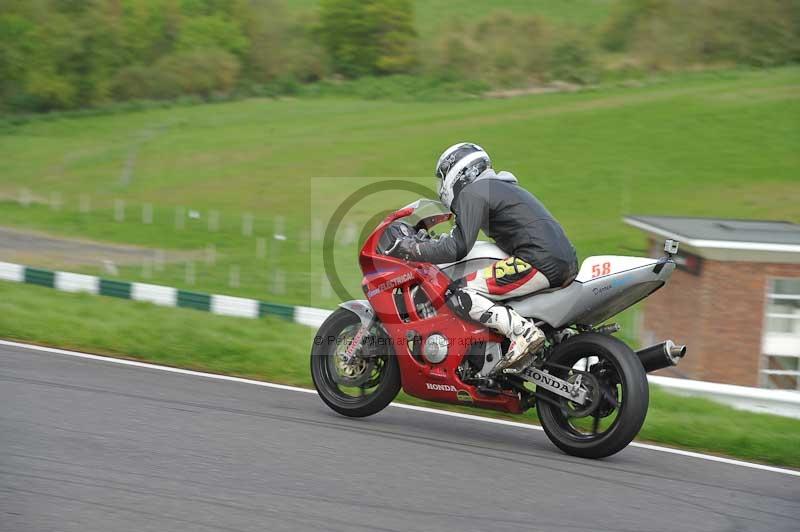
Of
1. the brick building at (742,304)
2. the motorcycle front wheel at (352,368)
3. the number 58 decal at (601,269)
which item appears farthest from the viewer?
the brick building at (742,304)

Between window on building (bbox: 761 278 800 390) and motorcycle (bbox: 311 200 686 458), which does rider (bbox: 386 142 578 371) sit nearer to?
motorcycle (bbox: 311 200 686 458)

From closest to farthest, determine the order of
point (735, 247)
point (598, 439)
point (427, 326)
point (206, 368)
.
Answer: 1. point (598, 439)
2. point (427, 326)
3. point (206, 368)
4. point (735, 247)

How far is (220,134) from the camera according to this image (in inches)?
1853

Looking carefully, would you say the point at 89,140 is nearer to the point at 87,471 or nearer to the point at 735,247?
the point at 735,247

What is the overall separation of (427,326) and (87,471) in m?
2.51

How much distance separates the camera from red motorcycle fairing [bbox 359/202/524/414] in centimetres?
669

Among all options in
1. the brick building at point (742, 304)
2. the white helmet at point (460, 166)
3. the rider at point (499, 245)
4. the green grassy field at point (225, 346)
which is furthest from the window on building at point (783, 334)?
the white helmet at point (460, 166)

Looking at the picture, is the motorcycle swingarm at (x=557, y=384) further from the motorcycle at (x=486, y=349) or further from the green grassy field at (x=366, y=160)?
the green grassy field at (x=366, y=160)

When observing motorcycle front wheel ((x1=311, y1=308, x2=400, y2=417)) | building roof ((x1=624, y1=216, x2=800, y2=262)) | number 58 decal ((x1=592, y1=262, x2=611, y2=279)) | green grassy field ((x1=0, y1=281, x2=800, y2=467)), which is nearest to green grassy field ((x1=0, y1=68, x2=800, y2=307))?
building roof ((x1=624, y1=216, x2=800, y2=262))

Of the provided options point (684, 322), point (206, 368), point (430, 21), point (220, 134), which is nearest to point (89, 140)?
point (220, 134)

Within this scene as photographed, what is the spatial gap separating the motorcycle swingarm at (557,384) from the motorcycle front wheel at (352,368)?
0.96 metres

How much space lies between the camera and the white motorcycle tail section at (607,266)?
629 cm

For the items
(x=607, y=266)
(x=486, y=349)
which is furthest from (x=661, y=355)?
(x=486, y=349)

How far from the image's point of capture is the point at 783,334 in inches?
581
